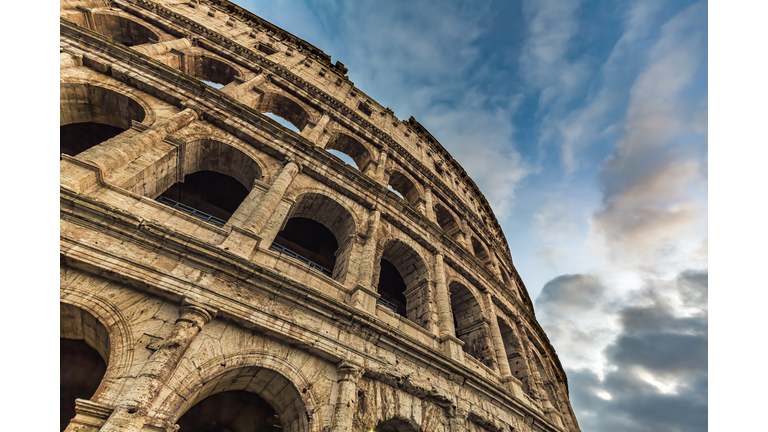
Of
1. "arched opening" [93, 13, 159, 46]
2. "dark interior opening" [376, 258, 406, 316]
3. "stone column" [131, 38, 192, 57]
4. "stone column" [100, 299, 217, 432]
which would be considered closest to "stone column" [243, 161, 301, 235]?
"stone column" [100, 299, 217, 432]

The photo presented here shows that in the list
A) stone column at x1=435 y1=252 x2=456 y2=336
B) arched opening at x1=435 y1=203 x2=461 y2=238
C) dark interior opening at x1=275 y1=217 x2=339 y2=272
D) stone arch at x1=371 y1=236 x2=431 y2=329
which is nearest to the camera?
stone column at x1=435 y1=252 x2=456 y2=336

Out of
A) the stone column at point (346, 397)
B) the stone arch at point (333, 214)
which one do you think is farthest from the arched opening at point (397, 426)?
the stone arch at point (333, 214)

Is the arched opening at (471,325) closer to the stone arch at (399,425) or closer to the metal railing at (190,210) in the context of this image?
the stone arch at (399,425)

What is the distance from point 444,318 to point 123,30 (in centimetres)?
1674

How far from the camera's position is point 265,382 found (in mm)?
5801

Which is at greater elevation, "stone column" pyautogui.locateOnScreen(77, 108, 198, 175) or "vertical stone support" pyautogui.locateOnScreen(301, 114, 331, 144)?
"vertical stone support" pyautogui.locateOnScreen(301, 114, 331, 144)

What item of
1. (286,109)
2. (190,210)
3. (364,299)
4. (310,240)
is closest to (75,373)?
(190,210)

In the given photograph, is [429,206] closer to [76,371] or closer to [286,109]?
[286,109]

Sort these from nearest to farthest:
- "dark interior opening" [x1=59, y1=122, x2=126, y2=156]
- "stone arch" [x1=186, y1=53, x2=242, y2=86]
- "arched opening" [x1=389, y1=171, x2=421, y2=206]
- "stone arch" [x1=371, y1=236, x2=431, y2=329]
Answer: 1. "dark interior opening" [x1=59, y1=122, x2=126, y2=156]
2. "stone arch" [x1=371, y1=236, x2=431, y2=329]
3. "stone arch" [x1=186, y1=53, x2=242, y2=86]
4. "arched opening" [x1=389, y1=171, x2=421, y2=206]

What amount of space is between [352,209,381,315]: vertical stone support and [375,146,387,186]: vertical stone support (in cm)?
299

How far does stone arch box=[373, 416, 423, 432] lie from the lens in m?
6.52

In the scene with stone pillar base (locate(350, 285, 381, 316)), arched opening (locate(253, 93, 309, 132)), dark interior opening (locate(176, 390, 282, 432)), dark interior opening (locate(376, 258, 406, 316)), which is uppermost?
arched opening (locate(253, 93, 309, 132))

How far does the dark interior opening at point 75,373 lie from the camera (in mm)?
5609

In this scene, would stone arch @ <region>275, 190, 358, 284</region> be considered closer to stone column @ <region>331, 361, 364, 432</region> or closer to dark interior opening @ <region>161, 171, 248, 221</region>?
dark interior opening @ <region>161, 171, 248, 221</region>
